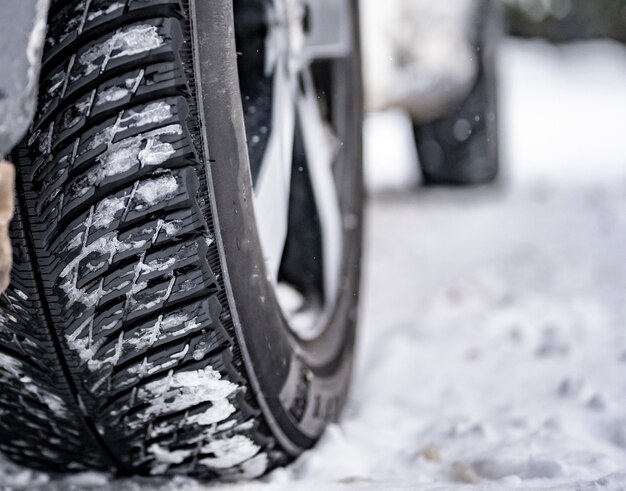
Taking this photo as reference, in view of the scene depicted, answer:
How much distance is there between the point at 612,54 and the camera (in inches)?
204

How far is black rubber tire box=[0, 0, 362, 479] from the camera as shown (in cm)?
69

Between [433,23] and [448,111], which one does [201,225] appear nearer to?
[433,23]

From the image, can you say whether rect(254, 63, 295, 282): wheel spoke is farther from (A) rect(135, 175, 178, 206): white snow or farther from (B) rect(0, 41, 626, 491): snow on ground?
(B) rect(0, 41, 626, 491): snow on ground

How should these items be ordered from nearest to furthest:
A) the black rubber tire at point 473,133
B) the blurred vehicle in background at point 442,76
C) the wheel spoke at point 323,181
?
the wheel spoke at point 323,181
the blurred vehicle in background at point 442,76
the black rubber tire at point 473,133

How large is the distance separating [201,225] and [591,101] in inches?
151

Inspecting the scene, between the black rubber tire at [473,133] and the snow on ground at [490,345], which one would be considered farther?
the black rubber tire at [473,133]

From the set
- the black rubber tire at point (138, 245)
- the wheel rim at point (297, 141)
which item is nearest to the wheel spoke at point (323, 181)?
the wheel rim at point (297, 141)

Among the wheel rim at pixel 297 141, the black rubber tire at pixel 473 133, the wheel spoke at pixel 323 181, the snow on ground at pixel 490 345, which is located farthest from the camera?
the black rubber tire at pixel 473 133

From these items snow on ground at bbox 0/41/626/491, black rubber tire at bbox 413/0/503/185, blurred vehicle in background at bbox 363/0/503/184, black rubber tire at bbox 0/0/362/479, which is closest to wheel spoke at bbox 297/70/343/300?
snow on ground at bbox 0/41/626/491

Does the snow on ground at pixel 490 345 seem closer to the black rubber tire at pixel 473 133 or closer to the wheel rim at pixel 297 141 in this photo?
the black rubber tire at pixel 473 133

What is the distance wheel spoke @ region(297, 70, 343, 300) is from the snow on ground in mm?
216

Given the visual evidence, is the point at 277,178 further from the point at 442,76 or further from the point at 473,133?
the point at 473,133

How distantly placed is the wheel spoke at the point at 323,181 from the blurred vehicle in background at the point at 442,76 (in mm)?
656

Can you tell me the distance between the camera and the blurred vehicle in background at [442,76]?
1921 millimetres
